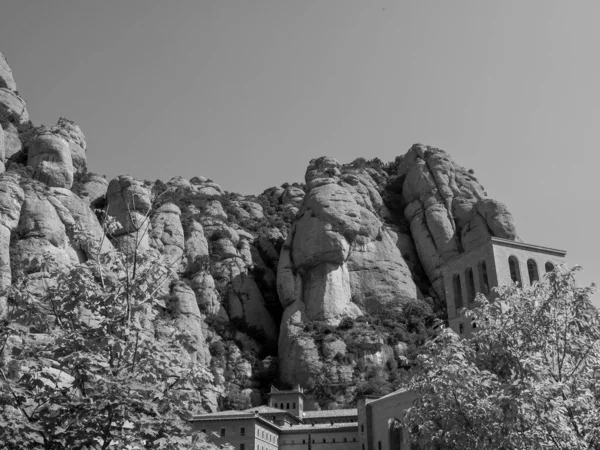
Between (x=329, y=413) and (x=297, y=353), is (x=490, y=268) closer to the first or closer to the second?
(x=329, y=413)

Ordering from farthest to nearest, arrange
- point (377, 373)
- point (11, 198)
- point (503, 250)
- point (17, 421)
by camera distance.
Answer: point (377, 373)
point (11, 198)
point (503, 250)
point (17, 421)

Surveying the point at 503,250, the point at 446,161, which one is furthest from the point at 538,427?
the point at 446,161

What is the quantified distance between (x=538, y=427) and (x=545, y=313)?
129 inches

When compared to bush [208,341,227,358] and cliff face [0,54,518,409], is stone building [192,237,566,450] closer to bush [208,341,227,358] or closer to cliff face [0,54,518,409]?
cliff face [0,54,518,409]

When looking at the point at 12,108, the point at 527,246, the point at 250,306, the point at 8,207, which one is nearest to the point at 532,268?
the point at 527,246

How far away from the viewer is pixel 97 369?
11211 mm

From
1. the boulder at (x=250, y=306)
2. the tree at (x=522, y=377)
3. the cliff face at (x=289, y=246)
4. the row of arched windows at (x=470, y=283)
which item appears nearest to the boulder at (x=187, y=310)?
the cliff face at (x=289, y=246)

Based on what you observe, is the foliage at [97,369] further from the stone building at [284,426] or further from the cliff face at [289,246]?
the cliff face at [289,246]

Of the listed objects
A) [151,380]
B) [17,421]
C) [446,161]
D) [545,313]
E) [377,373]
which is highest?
[446,161]

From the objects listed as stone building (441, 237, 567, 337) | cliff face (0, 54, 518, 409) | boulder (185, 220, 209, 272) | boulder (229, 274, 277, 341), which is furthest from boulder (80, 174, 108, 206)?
stone building (441, 237, 567, 337)

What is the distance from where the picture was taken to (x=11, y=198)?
67500 mm

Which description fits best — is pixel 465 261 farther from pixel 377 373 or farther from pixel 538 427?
pixel 538 427

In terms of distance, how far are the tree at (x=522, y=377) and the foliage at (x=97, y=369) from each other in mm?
7282

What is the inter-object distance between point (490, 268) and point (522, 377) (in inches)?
1741
